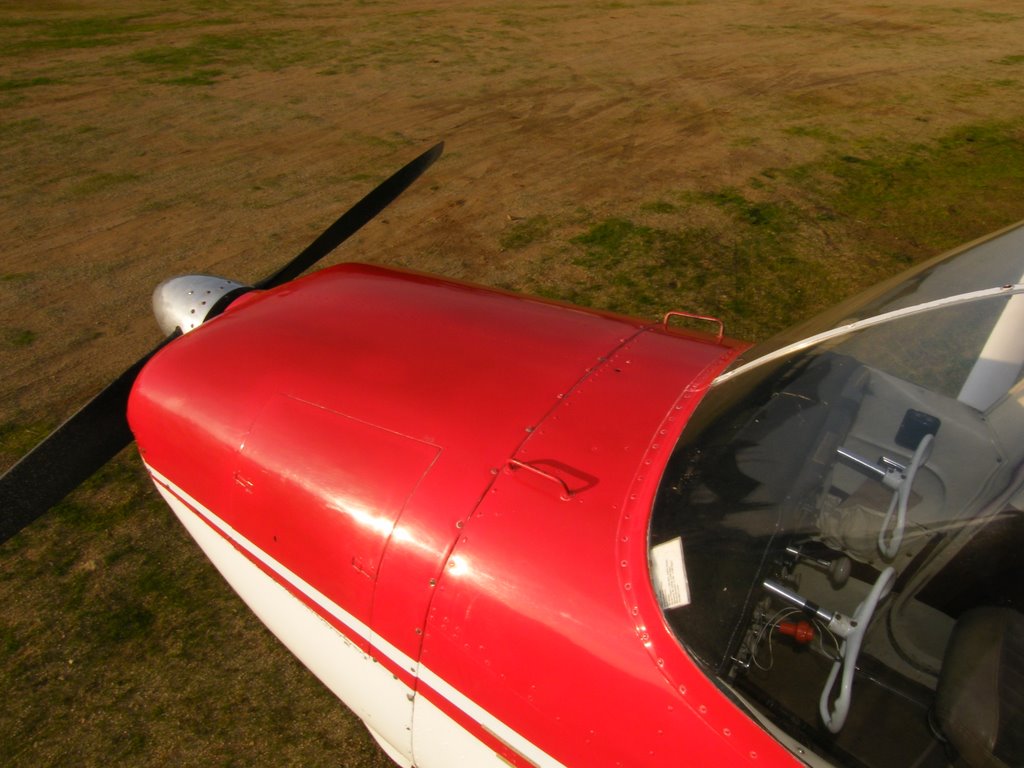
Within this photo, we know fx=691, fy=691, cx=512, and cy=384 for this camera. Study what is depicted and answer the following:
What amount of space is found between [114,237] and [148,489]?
3.77 m

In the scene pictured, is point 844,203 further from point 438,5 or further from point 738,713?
point 438,5

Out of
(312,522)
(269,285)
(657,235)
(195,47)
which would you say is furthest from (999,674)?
(195,47)

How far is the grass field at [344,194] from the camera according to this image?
3.15 m

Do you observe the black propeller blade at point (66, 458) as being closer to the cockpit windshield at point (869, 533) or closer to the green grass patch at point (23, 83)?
the cockpit windshield at point (869, 533)

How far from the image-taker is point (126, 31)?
13617mm

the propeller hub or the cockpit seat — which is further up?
the cockpit seat

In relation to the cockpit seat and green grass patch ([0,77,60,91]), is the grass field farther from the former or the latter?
the cockpit seat

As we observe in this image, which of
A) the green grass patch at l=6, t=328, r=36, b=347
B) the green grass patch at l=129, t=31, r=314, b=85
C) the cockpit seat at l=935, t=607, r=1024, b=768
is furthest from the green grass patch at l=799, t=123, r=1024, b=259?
the green grass patch at l=129, t=31, r=314, b=85

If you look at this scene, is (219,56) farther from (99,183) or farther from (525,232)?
(525,232)

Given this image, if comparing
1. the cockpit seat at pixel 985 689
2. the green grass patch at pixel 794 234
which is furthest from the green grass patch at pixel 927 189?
the cockpit seat at pixel 985 689

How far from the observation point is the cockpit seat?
144 centimetres

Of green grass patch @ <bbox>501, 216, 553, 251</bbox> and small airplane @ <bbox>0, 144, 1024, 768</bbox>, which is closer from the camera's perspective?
small airplane @ <bbox>0, 144, 1024, 768</bbox>

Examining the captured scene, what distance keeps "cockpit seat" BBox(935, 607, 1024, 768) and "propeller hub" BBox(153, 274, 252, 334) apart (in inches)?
121

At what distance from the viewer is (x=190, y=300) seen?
3289mm
